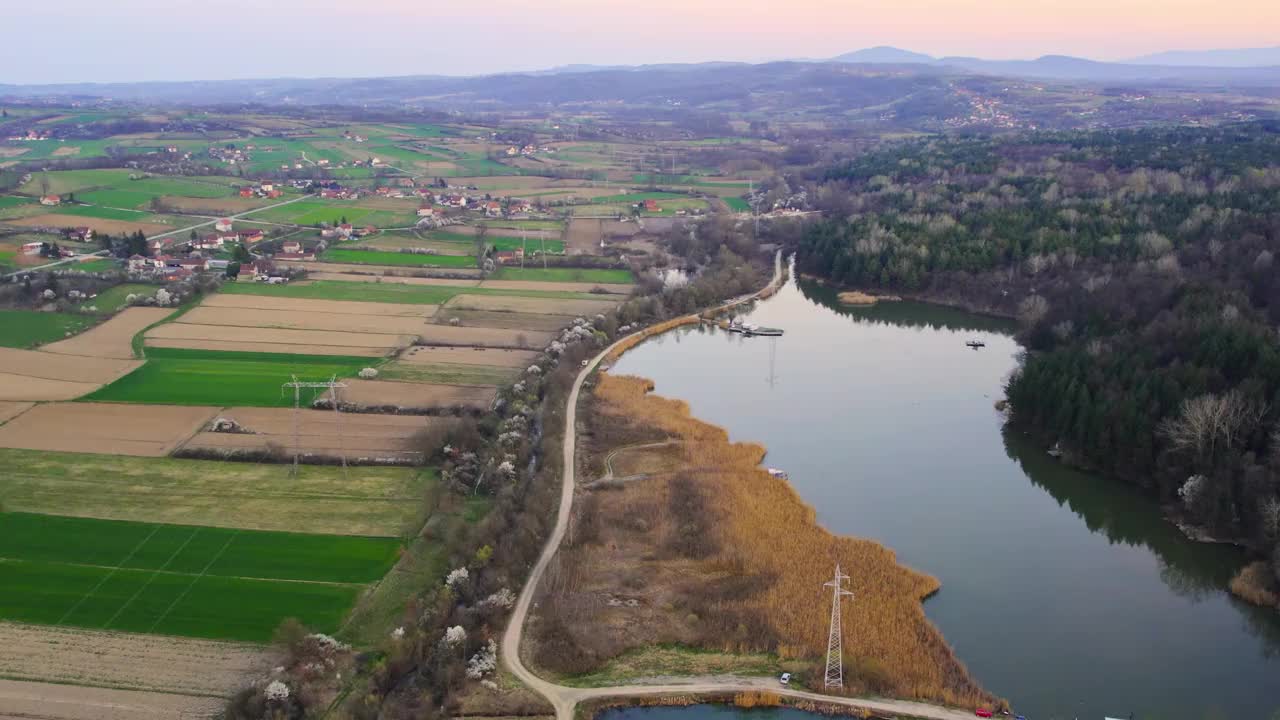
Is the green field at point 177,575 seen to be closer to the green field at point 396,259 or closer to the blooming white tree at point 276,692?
the blooming white tree at point 276,692

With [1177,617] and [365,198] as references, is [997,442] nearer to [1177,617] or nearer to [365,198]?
[1177,617]

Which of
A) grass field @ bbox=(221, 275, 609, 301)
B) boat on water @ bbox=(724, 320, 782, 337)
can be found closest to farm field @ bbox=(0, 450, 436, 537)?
grass field @ bbox=(221, 275, 609, 301)

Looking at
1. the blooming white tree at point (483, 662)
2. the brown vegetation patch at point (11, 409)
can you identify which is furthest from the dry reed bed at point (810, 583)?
the brown vegetation patch at point (11, 409)

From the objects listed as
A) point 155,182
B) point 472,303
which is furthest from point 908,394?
point 155,182

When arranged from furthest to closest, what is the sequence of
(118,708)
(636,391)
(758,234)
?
(758,234), (636,391), (118,708)

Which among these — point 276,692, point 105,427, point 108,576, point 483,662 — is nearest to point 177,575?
point 108,576

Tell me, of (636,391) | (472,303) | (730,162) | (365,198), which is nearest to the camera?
(636,391)
